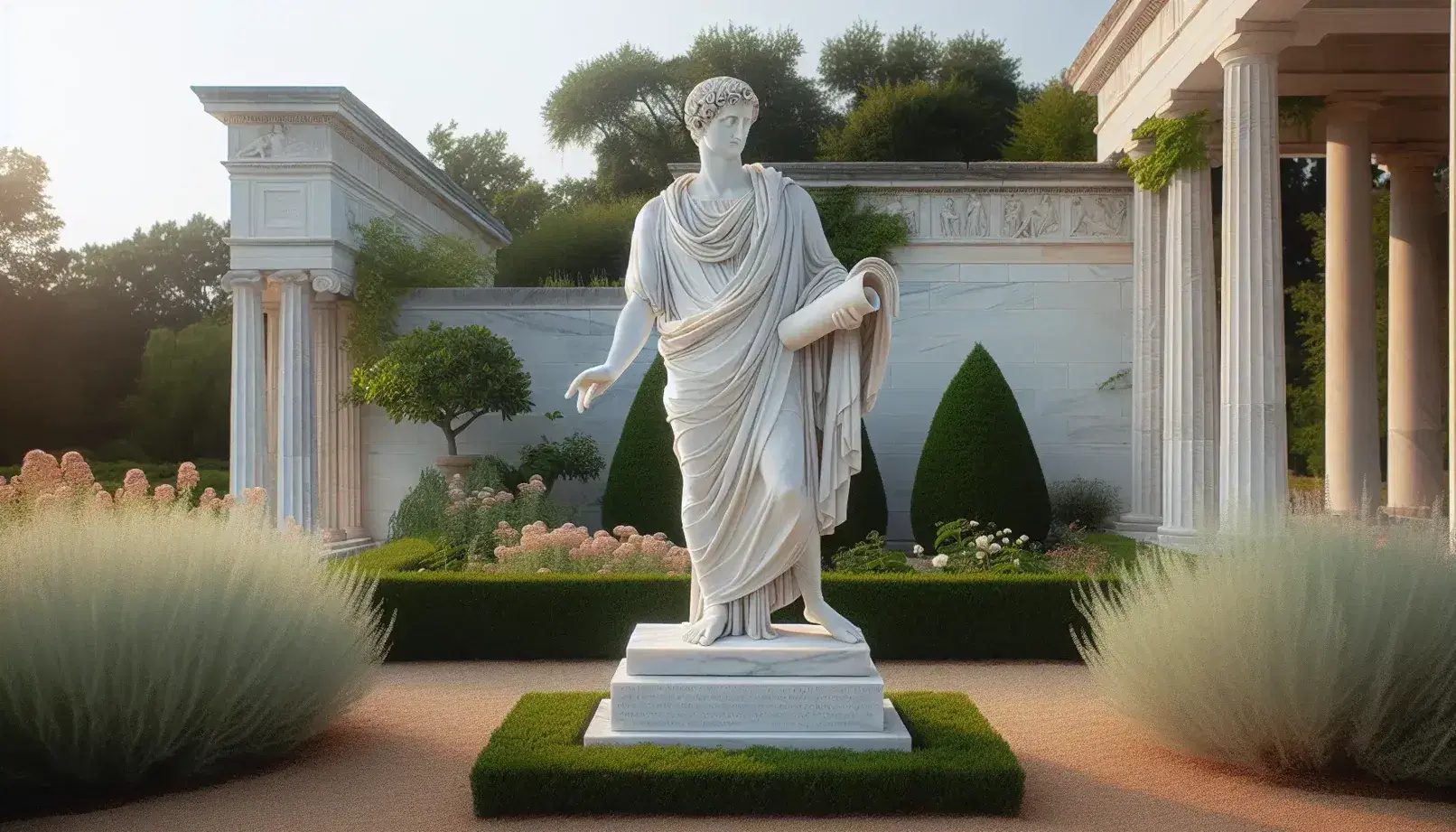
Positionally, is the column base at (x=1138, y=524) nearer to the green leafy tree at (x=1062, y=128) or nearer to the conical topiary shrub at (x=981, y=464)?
the conical topiary shrub at (x=981, y=464)

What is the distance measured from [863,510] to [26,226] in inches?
963

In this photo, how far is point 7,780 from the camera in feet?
16.2

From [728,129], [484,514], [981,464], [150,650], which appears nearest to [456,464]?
[484,514]

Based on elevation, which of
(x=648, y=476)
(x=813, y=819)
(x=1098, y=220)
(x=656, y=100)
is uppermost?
(x=656, y=100)

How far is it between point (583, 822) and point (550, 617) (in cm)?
408

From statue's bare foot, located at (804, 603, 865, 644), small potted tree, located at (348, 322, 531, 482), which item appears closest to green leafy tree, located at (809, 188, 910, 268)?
small potted tree, located at (348, 322, 531, 482)

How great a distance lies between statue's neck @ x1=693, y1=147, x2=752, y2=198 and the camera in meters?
5.41

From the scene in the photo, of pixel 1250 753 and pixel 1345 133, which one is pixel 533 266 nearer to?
pixel 1345 133

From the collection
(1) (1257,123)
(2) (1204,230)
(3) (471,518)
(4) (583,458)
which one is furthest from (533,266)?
(1) (1257,123)

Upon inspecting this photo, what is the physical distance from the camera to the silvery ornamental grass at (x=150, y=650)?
4953 millimetres

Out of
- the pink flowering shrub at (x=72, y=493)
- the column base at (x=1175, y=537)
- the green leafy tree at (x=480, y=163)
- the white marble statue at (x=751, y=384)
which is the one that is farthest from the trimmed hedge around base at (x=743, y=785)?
the green leafy tree at (x=480, y=163)

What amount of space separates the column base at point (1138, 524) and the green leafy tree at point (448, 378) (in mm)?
7347

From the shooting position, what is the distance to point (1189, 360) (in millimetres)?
13125

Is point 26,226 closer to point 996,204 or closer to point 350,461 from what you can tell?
point 350,461
